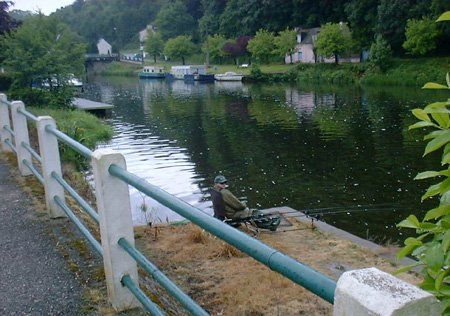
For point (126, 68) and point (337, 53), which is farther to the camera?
A: point (126, 68)

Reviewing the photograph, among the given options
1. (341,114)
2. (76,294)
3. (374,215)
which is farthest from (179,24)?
(76,294)

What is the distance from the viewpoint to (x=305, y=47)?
69.2 meters

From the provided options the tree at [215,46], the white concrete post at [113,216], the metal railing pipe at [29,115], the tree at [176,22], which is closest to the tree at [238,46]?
the tree at [215,46]

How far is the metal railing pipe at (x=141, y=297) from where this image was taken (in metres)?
2.74

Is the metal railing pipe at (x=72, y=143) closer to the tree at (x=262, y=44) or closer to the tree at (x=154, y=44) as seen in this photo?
the tree at (x=262, y=44)

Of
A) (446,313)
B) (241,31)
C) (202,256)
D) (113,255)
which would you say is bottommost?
(202,256)

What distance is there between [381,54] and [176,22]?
69.0 meters

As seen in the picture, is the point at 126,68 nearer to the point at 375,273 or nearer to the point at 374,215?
the point at 374,215

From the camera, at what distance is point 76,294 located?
A: 145 inches

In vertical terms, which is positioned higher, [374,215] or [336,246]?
[336,246]

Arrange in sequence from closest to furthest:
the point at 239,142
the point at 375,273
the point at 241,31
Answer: the point at 375,273 < the point at 239,142 < the point at 241,31

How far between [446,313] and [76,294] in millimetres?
2888

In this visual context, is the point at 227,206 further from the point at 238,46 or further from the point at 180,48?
the point at 180,48

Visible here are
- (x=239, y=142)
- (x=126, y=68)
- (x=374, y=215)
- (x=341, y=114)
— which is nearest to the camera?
(x=374, y=215)
